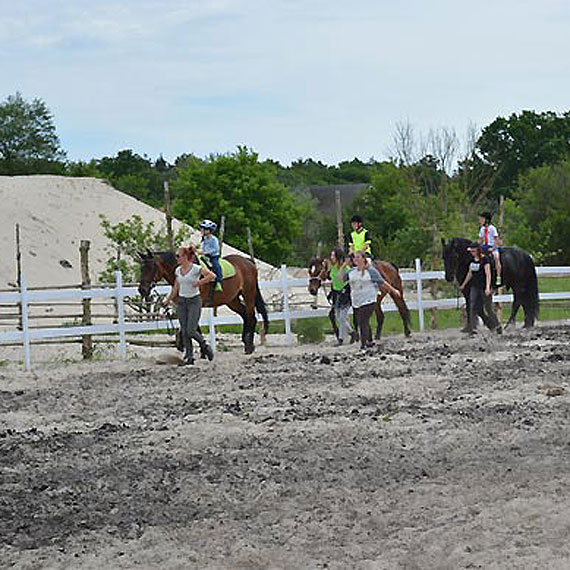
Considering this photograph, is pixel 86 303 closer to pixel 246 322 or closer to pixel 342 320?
pixel 246 322

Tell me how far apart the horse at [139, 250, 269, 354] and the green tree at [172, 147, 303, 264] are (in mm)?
39415

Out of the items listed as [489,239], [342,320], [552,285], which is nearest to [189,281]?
[342,320]

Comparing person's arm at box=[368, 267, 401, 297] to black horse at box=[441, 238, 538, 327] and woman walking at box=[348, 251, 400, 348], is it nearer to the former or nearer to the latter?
woman walking at box=[348, 251, 400, 348]

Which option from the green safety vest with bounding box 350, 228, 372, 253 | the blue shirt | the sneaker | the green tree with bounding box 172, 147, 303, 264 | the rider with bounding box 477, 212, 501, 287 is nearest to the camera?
the sneaker

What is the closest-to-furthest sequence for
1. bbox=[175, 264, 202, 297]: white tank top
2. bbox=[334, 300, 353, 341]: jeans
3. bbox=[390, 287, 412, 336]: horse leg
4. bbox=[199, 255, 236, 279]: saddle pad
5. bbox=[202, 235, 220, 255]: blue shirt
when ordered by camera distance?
bbox=[175, 264, 202, 297]: white tank top
bbox=[202, 235, 220, 255]: blue shirt
bbox=[199, 255, 236, 279]: saddle pad
bbox=[334, 300, 353, 341]: jeans
bbox=[390, 287, 412, 336]: horse leg

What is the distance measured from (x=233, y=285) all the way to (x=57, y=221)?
35080mm

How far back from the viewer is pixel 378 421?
1055 centimetres

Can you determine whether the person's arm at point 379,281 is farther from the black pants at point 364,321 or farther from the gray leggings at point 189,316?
the gray leggings at point 189,316

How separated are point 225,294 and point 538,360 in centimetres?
564

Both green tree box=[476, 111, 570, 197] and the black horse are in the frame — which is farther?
green tree box=[476, 111, 570, 197]

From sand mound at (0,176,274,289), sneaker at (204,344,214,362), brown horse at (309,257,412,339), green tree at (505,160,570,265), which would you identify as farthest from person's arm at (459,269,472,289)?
green tree at (505,160,570,265)

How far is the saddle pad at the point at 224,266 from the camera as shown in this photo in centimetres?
1789

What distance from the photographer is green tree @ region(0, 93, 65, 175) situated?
207 feet

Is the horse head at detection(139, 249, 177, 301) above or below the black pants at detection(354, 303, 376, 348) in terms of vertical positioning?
above
